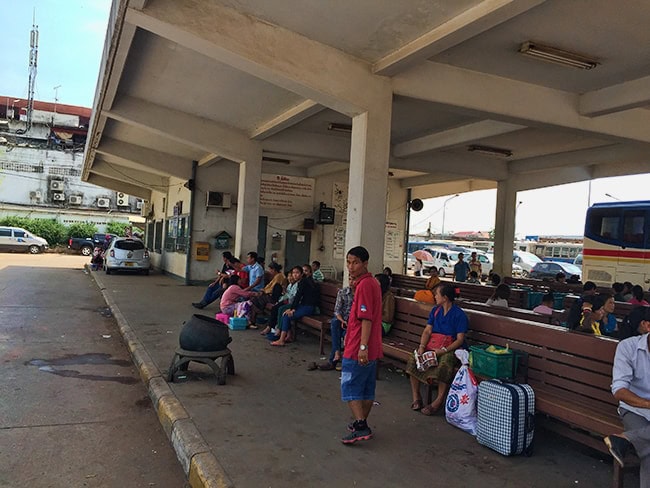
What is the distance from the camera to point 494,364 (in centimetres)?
472

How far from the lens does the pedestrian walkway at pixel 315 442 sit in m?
3.89

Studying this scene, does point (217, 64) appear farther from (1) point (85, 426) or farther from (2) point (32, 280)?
(2) point (32, 280)

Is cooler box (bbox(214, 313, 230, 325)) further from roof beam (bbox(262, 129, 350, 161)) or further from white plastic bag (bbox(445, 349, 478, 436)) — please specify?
white plastic bag (bbox(445, 349, 478, 436))

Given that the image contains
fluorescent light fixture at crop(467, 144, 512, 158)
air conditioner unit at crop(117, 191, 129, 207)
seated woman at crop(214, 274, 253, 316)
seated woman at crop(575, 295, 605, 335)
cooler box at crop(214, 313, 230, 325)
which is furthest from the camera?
air conditioner unit at crop(117, 191, 129, 207)

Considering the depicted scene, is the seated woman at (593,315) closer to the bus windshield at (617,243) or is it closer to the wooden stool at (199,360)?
the wooden stool at (199,360)

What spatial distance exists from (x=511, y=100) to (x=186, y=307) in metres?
8.53

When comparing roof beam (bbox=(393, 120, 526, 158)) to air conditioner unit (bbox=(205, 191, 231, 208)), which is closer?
roof beam (bbox=(393, 120, 526, 158))

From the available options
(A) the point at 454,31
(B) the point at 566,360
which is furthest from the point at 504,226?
(B) the point at 566,360

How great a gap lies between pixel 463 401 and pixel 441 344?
0.74 metres

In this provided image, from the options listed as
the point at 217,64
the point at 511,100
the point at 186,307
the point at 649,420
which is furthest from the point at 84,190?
the point at 649,420

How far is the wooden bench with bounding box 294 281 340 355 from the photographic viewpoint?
26.5 ft

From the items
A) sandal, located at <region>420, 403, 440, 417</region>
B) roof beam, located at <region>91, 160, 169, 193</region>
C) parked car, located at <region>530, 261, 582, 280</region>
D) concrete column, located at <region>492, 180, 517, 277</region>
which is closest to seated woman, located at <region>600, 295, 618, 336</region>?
sandal, located at <region>420, 403, 440, 417</region>

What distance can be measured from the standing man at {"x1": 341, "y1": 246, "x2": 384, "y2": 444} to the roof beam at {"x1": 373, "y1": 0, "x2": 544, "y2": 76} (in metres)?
3.53

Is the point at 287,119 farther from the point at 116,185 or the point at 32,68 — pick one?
the point at 32,68
